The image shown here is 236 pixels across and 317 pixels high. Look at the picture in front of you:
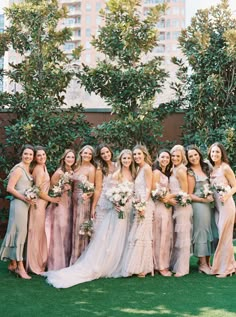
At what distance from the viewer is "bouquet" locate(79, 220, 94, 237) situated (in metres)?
7.27

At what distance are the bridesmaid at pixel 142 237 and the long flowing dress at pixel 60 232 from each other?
3.57ft

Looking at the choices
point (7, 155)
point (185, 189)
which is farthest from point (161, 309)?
point (7, 155)

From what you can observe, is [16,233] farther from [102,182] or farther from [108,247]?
[102,182]

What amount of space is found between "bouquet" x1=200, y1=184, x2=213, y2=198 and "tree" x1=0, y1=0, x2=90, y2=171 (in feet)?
13.1

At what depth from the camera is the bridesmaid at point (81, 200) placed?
7.42 meters

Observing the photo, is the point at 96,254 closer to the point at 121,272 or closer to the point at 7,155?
the point at 121,272

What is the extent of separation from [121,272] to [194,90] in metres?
5.55

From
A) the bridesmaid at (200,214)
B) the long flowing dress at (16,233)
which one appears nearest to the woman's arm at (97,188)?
the long flowing dress at (16,233)

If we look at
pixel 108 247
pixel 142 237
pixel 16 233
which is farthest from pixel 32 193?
pixel 142 237

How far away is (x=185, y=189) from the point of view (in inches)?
288

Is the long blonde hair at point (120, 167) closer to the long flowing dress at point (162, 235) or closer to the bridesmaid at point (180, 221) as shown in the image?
the long flowing dress at point (162, 235)

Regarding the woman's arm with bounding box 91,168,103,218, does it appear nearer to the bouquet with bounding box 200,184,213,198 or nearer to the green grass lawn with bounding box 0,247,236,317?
the green grass lawn with bounding box 0,247,236,317

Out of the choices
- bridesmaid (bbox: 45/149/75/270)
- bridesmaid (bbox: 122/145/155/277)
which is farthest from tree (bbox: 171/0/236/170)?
bridesmaid (bbox: 45/149/75/270)

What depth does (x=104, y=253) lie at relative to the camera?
702 cm
